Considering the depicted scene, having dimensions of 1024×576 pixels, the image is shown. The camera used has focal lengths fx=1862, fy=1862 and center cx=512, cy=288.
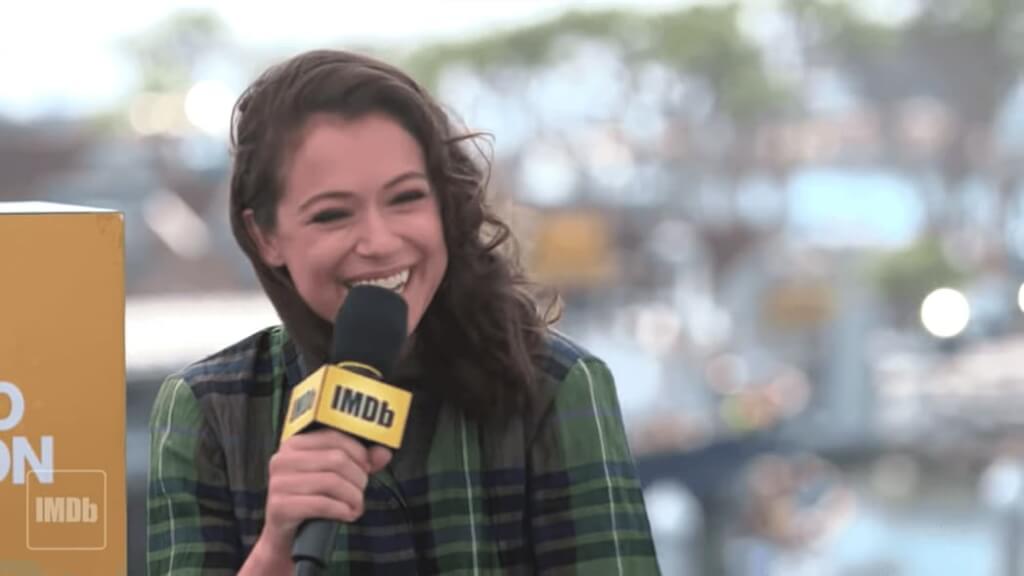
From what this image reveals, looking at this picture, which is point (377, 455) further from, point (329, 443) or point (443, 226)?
point (443, 226)

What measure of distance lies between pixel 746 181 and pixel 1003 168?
2120mm

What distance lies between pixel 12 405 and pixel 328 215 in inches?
6.5

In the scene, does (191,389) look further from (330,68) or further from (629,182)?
(629,182)

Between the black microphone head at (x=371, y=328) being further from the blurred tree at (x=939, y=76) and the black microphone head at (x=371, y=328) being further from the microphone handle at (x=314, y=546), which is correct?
the blurred tree at (x=939, y=76)

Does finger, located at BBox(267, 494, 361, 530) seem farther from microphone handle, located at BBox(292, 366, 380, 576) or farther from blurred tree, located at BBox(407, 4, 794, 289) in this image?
blurred tree, located at BBox(407, 4, 794, 289)

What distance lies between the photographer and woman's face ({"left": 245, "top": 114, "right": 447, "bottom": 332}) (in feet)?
2.34

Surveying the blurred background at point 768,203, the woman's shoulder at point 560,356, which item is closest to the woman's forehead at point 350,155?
the woman's shoulder at point 560,356

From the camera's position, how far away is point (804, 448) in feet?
49.2

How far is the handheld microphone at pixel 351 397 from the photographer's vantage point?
62 cm

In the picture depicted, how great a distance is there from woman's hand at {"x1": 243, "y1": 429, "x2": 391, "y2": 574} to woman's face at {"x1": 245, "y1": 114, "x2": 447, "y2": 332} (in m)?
0.09

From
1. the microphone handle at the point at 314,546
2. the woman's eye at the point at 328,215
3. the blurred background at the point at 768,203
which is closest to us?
the microphone handle at the point at 314,546

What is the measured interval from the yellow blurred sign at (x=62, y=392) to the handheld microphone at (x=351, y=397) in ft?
0.44

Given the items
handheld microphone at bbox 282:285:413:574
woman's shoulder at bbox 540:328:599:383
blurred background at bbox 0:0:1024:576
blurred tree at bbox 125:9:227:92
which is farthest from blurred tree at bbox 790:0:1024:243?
handheld microphone at bbox 282:285:413:574

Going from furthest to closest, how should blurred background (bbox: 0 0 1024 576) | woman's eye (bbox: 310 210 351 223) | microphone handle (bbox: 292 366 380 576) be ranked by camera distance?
blurred background (bbox: 0 0 1024 576) < woman's eye (bbox: 310 210 351 223) < microphone handle (bbox: 292 366 380 576)
